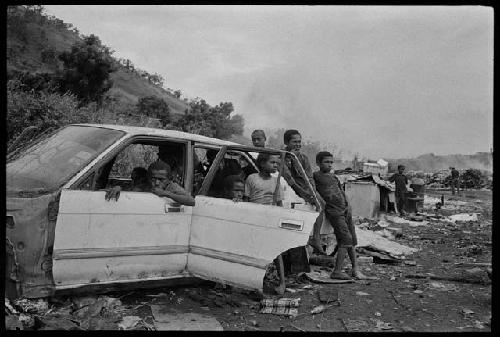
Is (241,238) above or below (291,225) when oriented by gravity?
below

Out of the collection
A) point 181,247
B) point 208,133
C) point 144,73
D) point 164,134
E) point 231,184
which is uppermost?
point 144,73

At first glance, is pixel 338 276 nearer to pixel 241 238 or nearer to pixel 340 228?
pixel 340 228

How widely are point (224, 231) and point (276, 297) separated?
1.20 m

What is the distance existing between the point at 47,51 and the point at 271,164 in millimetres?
36248

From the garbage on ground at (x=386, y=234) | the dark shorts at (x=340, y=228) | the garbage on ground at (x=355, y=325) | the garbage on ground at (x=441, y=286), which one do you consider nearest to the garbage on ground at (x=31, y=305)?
the garbage on ground at (x=355, y=325)

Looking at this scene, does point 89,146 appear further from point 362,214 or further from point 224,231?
point 362,214

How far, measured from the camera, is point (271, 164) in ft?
15.7

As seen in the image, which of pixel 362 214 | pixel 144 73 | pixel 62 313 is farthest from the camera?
pixel 144 73

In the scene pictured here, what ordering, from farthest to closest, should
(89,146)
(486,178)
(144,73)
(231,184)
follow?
(144,73), (486,178), (231,184), (89,146)

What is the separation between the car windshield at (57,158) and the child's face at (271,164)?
5.45 feet

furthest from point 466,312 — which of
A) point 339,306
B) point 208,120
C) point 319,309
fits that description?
point 208,120

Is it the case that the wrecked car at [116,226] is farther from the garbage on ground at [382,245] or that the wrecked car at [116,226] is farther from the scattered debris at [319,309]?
the garbage on ground at [382,245]

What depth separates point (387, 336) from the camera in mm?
3912

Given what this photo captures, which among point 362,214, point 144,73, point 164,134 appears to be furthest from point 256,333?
point 144,73
